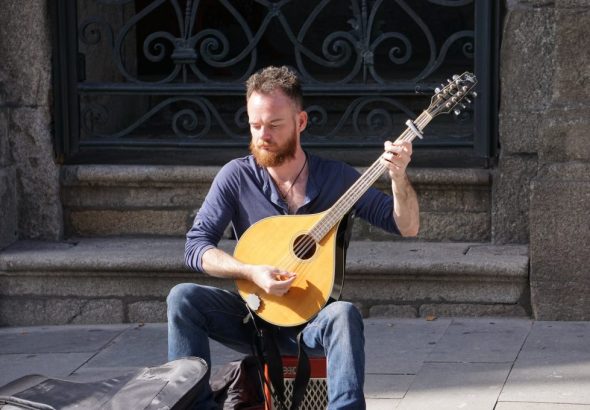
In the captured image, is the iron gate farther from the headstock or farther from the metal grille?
the metal grille

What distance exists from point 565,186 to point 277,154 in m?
2.04

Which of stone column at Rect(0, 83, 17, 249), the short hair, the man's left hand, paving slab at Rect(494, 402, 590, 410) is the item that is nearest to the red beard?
the short hair

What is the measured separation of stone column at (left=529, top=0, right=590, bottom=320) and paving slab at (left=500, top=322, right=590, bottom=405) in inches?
5.5

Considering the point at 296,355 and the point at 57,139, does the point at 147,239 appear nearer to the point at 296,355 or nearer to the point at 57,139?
the point at 57,139

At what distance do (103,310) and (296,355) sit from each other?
227 cm

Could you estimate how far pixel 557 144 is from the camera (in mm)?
5816

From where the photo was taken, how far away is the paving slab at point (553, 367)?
191 inches

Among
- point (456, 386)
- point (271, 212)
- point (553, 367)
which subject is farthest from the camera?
point (553, 367)

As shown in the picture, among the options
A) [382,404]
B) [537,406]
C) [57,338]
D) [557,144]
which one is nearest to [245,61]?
[57,338]

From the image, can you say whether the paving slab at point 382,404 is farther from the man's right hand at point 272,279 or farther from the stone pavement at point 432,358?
the man's right hand at point 272,279

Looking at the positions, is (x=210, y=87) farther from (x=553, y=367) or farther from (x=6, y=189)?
(x=553, y=367)

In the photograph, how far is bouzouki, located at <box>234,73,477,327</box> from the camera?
404cm

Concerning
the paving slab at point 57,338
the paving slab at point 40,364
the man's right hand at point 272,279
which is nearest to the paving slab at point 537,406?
the man's right hand at point 272,279

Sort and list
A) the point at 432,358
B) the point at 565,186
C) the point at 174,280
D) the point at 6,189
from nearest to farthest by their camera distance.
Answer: the point at 432,358, the point at 565,186, the point at 174,280, the point at 6,189
